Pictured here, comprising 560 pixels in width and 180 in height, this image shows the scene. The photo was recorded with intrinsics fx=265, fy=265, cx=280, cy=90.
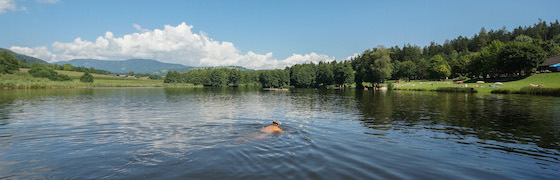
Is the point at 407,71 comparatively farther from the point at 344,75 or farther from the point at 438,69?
the point at 344,75

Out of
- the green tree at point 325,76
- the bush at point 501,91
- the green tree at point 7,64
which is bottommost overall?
the bush at point 501,91

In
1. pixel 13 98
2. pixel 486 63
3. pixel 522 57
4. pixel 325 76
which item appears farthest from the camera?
pixel 325 76

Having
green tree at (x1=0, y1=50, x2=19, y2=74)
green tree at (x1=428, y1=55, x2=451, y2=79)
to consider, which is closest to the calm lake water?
green tree at (x1=428, y1=55, x2=451, y2=79)

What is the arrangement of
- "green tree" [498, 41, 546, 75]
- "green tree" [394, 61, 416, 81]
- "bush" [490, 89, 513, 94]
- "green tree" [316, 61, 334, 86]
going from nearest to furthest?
"bush" [490, 89, 513, 94] → "green tree" [498, 41, 546, 75] → "green tree" [394, 61, 416, 81] → "green tree" [316, 61, 334, 86]

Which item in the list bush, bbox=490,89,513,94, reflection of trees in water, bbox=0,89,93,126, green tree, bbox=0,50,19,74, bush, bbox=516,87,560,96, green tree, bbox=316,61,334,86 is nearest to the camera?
reflection of trees in water, bbox=0,89,93,126

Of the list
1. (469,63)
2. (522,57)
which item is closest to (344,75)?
(469,63)

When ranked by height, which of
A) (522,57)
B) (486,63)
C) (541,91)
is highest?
(522,57)

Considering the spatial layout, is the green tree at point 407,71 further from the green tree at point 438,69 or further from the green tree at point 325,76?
the green tree at point 325,76

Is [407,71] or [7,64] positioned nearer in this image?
[7,64]

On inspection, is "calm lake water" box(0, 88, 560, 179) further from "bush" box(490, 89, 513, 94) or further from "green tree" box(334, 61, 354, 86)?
"green tree" box(334, 61, 354, 86)

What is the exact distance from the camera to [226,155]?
12.3 metres

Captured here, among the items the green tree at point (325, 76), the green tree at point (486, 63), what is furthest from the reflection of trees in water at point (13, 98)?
the green tree at point (325, 76)

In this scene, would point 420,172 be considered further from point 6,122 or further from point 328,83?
point 328,83

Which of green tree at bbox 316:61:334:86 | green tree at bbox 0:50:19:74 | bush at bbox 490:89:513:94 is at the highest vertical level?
green tree at bbox 0:50:19:74
